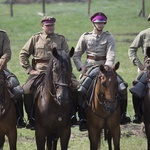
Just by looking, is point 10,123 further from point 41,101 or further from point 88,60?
point 88,60

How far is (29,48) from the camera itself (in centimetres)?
1176

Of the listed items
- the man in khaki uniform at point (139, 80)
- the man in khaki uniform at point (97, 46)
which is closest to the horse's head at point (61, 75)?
the man in khaki uniform at point (97, 46)

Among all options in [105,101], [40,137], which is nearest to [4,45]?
[40,137]

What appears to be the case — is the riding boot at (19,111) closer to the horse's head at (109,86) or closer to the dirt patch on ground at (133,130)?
the horse's head at (109,86)

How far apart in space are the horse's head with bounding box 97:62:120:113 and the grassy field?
10.4 feet

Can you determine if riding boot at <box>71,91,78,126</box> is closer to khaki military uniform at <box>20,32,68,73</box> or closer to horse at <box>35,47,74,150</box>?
horse at <box>35,47,74,150</box>

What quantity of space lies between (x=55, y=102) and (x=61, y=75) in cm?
73

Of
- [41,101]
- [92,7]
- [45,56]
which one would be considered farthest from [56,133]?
[92,7]

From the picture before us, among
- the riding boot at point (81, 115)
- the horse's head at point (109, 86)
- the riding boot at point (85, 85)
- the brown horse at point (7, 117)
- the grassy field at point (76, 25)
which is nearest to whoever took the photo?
the horse's head at point (109, 86)

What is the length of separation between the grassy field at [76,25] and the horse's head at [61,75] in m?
3.43

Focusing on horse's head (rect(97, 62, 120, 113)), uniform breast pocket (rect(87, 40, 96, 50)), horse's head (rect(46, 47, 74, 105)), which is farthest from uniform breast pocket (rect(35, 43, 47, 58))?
horse's head (rect(97, 62, 120, 113))

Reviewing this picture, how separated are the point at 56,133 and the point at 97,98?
107 cm

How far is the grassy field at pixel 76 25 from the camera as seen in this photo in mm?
20709

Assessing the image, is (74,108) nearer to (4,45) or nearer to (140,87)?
(140,87)
